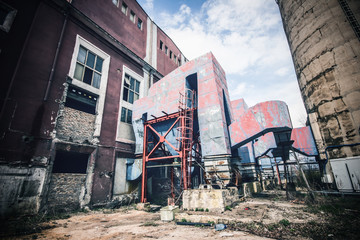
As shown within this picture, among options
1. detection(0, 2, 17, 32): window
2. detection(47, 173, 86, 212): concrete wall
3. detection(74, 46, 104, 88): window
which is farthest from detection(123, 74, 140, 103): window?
detection(0, 2, 17, 32): window

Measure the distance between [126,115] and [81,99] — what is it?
3204mm

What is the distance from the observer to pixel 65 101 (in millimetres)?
8938

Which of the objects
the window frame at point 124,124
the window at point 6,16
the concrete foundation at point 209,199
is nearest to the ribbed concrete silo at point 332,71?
the concrete foundation at point 209,199

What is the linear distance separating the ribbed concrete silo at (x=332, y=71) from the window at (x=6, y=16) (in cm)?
1550

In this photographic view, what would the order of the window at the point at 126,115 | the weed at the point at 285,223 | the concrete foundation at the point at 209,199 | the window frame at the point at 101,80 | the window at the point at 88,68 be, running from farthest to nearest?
the window at the point at 126,115
the window at the point at 88,68
the window frame at the point at 101,80
the concrete foundation at the point at 209,199
the weed at the point at 285,223

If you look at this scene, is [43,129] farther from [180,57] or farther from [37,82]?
[180,57]

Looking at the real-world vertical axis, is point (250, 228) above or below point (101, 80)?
below

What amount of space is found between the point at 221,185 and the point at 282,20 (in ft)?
41.5

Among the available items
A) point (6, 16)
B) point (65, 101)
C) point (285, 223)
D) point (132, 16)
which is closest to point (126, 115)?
point (65, 101)

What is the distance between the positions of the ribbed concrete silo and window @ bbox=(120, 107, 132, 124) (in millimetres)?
11883

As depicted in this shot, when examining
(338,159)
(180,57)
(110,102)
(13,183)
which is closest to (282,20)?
(338,159)

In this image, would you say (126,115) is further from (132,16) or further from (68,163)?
(132,16)

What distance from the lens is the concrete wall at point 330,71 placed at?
21.7 feet

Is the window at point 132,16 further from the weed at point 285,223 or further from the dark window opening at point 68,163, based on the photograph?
the weed at point 285,223
